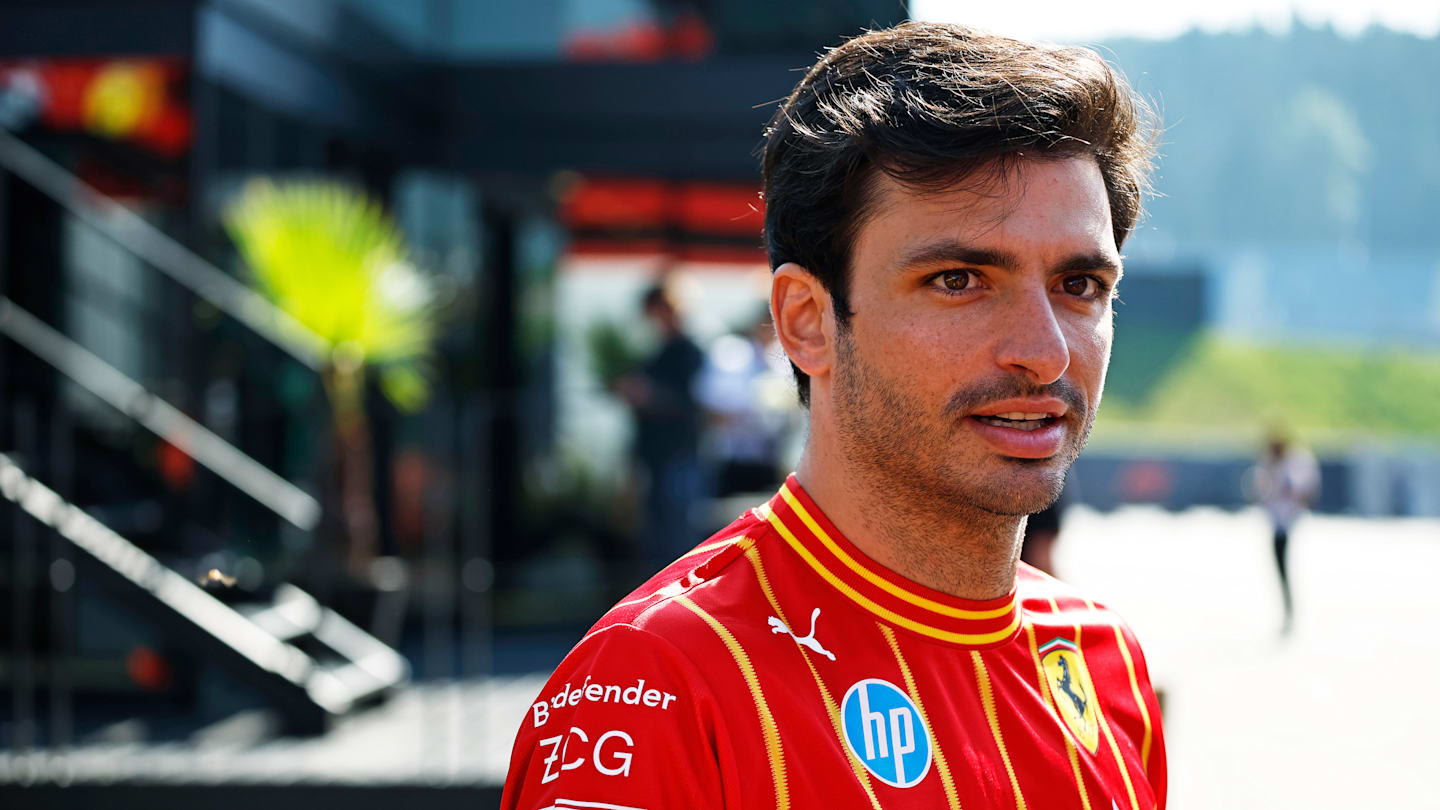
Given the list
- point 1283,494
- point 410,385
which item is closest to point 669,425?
point 410,385

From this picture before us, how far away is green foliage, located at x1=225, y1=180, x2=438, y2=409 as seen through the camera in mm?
7543

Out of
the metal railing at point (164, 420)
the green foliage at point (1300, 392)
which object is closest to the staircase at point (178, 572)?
the metal railing at point (164, 420)

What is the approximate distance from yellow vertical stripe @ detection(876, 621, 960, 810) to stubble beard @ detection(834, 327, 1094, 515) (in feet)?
0.44

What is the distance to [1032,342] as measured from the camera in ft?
4.51

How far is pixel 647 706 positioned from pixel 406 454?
8687mm

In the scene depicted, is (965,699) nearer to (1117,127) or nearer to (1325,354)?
(1117,127)

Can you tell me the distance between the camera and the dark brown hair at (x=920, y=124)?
142 cm

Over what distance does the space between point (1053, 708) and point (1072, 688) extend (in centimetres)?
7

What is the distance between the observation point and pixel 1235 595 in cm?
1293

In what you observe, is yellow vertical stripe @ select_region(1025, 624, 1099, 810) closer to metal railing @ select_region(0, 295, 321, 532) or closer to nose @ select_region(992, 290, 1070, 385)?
nose @ select_region(992, 290, 1070, 385)

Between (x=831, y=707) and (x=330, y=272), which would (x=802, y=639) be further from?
(x=330, y=272)

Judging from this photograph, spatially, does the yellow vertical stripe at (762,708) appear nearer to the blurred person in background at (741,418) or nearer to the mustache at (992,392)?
the mustache at (992,392)

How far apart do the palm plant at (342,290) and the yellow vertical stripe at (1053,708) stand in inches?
257

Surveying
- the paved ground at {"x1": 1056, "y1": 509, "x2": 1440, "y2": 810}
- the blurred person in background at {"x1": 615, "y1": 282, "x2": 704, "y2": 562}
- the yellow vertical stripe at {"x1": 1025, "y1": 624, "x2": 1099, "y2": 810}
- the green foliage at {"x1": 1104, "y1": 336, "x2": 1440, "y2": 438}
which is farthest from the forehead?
the green foliage at {"x1": 1104, "y1": 336, "x2": 1440, "y2": 438}
